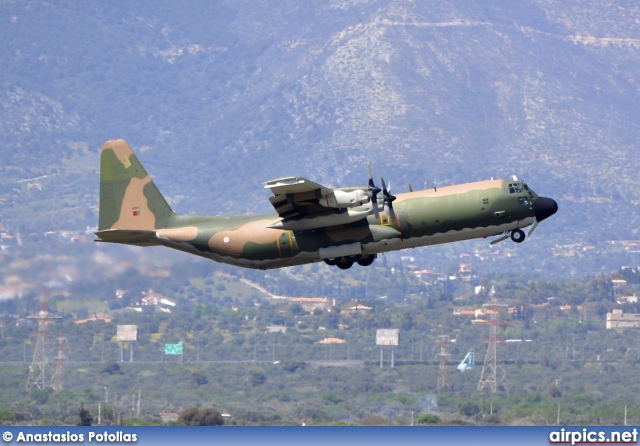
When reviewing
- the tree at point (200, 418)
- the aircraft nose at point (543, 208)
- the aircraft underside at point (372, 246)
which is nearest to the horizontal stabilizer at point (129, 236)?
the aircraft underside at point (372, 246)

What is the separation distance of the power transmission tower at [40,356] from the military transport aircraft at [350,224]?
33.2 meters

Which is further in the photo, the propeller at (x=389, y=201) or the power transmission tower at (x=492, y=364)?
the power transmission tower at (x=492, y=364)

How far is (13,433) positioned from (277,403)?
30877mm

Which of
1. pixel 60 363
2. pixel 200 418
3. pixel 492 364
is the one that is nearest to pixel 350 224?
pixel 200 418

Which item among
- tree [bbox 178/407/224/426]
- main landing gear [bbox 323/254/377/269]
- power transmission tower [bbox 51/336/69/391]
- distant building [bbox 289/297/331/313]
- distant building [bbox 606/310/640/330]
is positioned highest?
distant building [bbox 289/297/331/313]

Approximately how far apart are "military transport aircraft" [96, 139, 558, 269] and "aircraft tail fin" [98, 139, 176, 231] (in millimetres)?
674

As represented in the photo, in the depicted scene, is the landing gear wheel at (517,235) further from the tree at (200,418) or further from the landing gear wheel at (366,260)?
the tree at (200,418)

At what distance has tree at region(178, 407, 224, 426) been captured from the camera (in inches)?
2611

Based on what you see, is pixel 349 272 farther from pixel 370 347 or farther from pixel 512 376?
Answer: pixel 512 376

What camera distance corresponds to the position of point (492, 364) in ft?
334

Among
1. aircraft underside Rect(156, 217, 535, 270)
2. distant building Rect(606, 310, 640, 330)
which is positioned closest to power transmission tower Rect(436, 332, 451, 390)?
distant building Rect(606, 310, 640, 330)

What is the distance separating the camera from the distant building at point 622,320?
127 m

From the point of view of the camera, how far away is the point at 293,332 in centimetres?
12350

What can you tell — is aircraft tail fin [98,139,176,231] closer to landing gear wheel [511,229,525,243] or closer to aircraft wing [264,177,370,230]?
aircraft wing [264,177,370,230]
